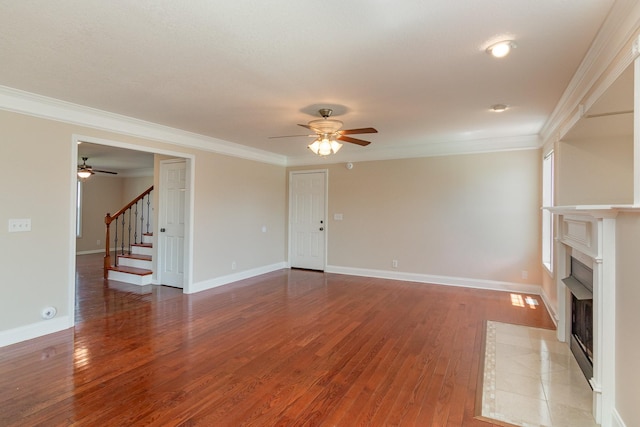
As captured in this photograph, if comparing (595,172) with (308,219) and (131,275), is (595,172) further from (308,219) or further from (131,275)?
(131,275)

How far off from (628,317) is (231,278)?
17.6 feet

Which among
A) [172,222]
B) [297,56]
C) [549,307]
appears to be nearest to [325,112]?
[297,56]

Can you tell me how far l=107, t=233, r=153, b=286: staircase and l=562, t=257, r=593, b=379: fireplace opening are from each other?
19.9 ft

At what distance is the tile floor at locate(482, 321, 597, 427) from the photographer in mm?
A: 2167

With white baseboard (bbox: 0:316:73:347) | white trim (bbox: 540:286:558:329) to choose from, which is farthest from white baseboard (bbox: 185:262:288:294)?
white trim (bbox: 540:286:558:329)

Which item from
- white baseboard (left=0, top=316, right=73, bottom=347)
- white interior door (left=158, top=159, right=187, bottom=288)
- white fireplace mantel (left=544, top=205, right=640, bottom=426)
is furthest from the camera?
white interior door (left=158, top=159, right=187, bottom=288)

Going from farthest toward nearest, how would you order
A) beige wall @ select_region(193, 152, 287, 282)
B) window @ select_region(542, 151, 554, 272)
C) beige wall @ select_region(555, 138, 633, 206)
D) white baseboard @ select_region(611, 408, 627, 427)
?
beige wall @ select_region(193, 152, 287, 282)
window @ select_region(542, 151, 554, 272)
beige wall @ select_region(555, 138, 633, 206)
white baseboard @ select_region(611, 408, 627, 427)

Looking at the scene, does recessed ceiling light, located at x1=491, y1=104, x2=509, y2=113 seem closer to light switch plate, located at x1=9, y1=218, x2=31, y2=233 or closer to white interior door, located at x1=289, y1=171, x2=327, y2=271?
white interior door, located at x1=289, y1=171, x2=327, y2=271

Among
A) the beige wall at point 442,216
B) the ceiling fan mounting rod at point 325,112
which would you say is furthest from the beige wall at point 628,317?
the beige wall at point 442,216

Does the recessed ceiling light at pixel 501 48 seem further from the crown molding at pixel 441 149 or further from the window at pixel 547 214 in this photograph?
the crown molding at pixel 441 149

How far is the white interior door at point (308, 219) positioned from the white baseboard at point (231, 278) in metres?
0.53

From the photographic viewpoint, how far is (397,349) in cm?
317

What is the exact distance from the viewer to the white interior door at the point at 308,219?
702cm

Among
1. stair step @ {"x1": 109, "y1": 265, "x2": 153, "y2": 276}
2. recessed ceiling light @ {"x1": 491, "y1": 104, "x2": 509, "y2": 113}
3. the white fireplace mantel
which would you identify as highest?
recessed ceiling light @ {"x1": 491, "y1": 104, "x2": 509, "y2": 113}
